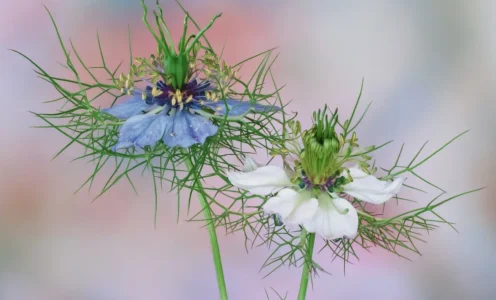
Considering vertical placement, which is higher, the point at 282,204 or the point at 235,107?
the point at 235,107

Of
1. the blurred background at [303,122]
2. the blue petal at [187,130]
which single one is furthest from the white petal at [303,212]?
the blurred background at [303,122]

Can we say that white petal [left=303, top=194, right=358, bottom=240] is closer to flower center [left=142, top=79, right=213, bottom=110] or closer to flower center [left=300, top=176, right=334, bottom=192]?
flower center [left=300, top=176, right=334, bottom=192]

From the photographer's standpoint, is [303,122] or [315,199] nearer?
[315,199]

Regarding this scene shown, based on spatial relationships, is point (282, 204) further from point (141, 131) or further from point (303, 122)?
point (303, 122)

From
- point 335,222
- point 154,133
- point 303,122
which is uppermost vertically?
point 303,122

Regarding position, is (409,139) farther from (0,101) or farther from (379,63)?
(0,101)

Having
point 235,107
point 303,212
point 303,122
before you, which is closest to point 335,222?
point 303,212
